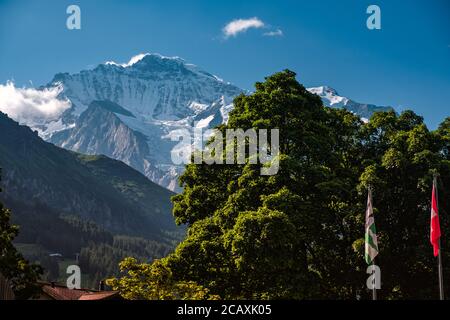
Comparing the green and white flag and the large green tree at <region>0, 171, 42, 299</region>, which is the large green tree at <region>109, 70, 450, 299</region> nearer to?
the green and white flag

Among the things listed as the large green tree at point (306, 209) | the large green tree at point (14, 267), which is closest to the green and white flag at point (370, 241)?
the large green tree at point (306, 209)

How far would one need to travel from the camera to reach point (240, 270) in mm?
31844

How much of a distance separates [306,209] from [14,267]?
55.6ft

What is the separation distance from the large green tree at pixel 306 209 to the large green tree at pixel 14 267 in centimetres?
779

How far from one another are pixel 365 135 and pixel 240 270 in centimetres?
1540

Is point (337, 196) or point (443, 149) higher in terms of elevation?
point (443, 149)

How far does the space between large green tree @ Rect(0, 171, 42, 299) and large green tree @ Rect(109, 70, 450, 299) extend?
7.79 meters

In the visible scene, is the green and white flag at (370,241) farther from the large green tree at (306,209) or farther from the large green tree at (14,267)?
the large green tree at (14,267)

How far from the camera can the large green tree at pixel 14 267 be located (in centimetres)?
3275

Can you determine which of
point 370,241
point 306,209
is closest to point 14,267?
point 306,209

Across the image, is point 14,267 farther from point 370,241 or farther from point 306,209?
point 370,241
